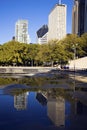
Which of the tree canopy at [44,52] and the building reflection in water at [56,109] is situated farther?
the tree canopy at [44,52]

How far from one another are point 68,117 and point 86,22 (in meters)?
151

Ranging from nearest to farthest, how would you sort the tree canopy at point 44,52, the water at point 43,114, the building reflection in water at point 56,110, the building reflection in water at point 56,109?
1. the water at point 43,114
2. the building reflection in water at point 56,110
3. the building reflection in water at point 56,109
4. the tree canopy at point 44,52

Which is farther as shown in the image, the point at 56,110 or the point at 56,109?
the point at 56,109

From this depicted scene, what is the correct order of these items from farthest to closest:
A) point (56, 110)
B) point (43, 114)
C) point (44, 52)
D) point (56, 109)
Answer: point (44, 52) < point (56, 109) < point (56, 110) < point (43, 114)

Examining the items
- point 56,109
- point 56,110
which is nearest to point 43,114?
point 56,110

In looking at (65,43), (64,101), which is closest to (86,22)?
(65,43)

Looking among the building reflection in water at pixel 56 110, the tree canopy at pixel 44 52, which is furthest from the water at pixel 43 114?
the tree canopy at pixel 44 52

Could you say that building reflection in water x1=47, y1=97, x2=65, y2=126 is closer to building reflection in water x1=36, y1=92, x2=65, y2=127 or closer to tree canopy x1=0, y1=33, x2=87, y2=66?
building reflection in water x1=36, y1=92, x2=65, y2=127

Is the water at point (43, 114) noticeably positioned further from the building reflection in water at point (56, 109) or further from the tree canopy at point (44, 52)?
the tree canopy at point (44, 52)

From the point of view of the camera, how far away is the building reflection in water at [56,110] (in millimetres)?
13298

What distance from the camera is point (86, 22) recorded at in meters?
160

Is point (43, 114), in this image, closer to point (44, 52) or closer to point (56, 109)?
point (56, 109)

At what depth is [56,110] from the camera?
16203 mm

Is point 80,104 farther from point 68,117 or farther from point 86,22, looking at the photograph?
point 86,22
